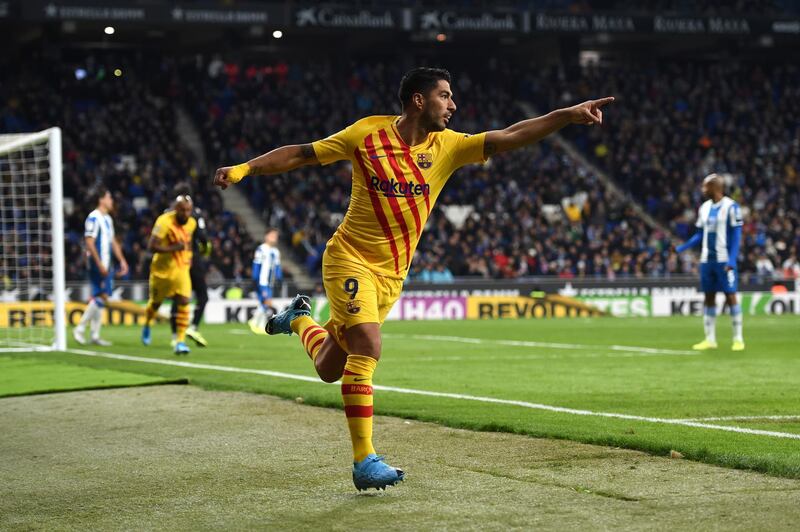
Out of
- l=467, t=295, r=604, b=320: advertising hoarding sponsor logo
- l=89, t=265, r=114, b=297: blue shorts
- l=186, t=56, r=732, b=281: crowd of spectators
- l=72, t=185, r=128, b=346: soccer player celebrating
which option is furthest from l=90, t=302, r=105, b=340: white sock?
l=467, t=295, r=604, b=320: advertising hoarding sponsor logo

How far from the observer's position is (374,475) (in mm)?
5875

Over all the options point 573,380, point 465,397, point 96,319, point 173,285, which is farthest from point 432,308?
point 465,397

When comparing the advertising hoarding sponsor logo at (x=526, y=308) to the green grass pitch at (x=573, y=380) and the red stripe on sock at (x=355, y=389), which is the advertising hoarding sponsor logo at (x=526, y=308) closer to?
the green grass pitch at (x=573, y=380)

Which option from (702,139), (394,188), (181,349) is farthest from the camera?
(702,139)

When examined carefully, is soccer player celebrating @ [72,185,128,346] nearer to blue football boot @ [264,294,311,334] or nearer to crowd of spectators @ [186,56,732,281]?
blue football boot @ [264,294,311,334]

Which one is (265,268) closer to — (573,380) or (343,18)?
(573,380)

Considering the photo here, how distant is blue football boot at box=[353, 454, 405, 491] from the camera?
5871 mm

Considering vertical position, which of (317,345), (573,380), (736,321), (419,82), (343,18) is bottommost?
(573,380)

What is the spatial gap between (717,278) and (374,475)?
12407mm

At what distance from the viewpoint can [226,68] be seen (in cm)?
4153

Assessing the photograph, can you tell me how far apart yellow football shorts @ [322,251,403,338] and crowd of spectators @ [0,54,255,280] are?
2404 cm

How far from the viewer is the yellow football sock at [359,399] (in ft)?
20.4

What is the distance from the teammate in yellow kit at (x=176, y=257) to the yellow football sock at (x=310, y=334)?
30.3ft

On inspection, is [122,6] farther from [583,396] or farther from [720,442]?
[720,442]
